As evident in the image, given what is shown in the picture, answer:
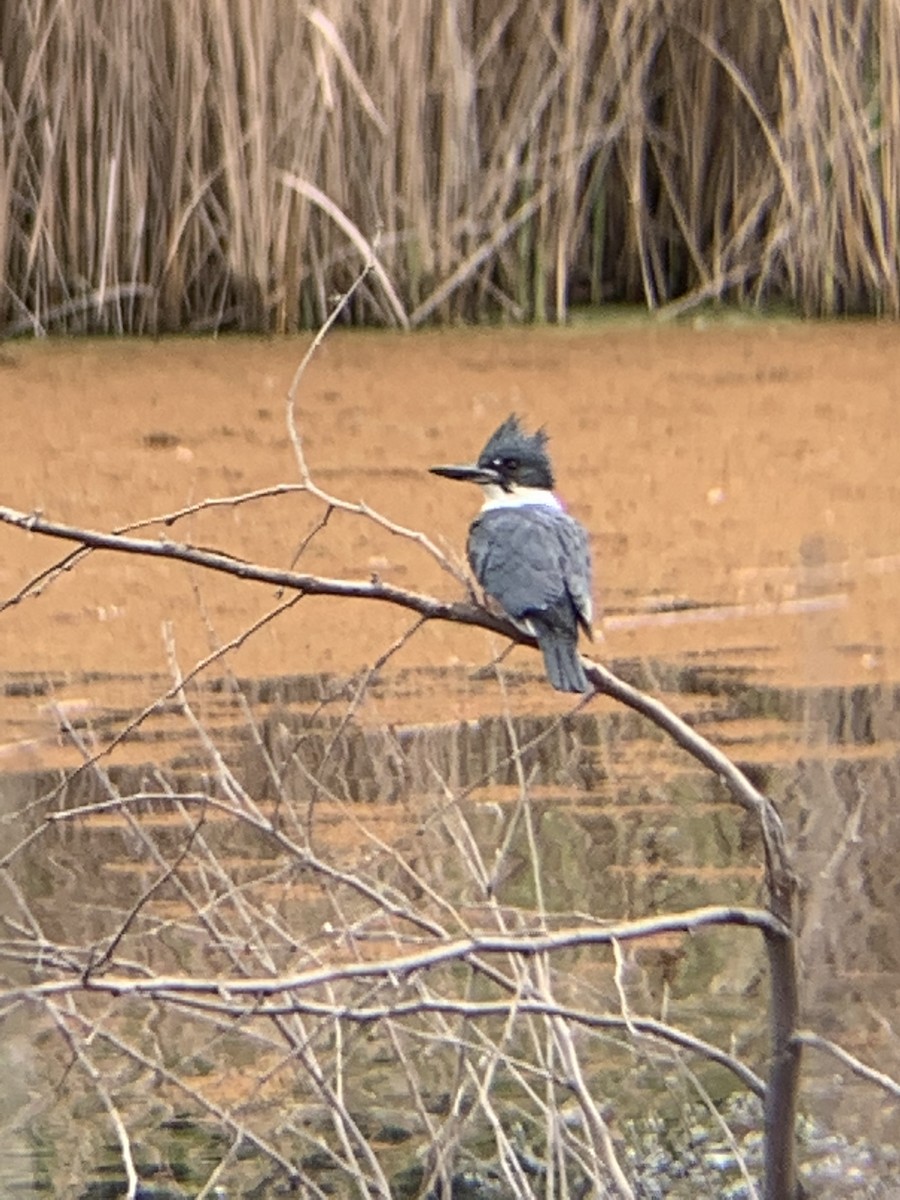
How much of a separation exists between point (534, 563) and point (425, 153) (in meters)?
4.93

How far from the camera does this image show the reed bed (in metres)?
8.00

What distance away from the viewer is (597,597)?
18.7 ft

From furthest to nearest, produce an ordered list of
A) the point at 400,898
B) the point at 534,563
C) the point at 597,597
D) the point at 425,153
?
the point at 425,153, the point at 597,597, the point at 534,563, the point at 400,898

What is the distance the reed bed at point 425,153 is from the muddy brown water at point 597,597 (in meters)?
0.21

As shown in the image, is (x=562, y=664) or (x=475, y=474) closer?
(x=562, y=664)

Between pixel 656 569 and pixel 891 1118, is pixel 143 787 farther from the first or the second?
pixel 656 569

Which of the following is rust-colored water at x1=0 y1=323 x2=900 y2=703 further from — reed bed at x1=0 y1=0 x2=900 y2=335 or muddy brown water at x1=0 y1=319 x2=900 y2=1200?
reed bed at x1=0 y1=0 x2=900 y2=335

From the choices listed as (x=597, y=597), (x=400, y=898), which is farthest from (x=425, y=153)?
(x=400, y=898)

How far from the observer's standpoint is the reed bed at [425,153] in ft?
26.2

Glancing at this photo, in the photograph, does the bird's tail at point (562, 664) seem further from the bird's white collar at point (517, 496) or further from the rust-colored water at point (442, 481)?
the rust-colored water at point (442, 481)

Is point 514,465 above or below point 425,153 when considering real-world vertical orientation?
below

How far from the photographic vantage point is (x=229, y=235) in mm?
8086

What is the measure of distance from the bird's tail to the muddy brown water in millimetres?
108

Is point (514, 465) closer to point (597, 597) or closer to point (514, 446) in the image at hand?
point (514, 446)
